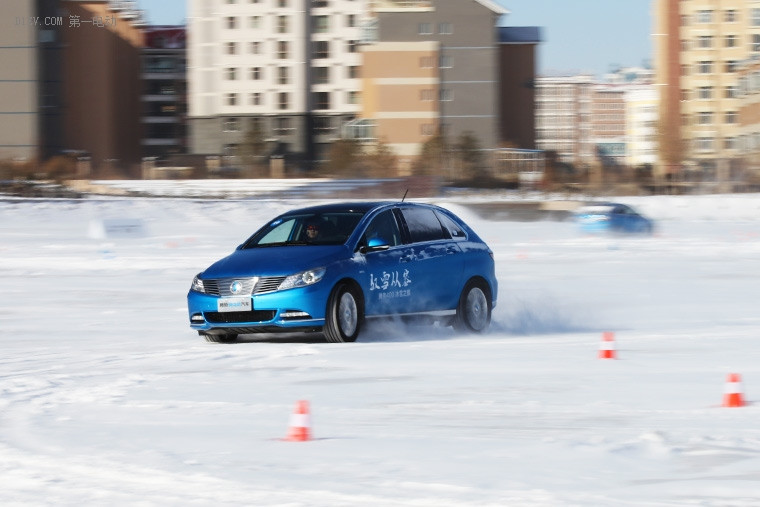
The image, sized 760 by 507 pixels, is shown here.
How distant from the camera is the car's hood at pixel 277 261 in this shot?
42.9 ft

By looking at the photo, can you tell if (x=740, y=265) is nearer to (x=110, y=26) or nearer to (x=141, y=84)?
(x=110, y=26)

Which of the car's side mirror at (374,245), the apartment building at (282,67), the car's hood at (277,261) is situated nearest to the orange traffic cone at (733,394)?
the car's hood at (277,261)

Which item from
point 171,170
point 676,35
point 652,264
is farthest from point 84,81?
point 652,264

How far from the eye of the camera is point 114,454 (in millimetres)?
7281

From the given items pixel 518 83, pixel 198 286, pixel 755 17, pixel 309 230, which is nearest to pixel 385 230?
pixel 309 230

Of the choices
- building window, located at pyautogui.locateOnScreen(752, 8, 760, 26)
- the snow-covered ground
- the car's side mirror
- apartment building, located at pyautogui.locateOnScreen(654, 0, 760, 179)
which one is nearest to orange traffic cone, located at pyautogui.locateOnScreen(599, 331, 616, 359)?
the snow-covered ground

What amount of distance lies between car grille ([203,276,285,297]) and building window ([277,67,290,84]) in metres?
95.6

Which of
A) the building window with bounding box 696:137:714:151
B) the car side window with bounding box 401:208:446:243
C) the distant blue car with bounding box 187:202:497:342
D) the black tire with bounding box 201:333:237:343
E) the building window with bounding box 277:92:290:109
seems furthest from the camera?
the building window with bounding box 696:137:714:151

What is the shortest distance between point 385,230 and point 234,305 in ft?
6.17

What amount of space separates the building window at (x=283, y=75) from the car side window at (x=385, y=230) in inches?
3731

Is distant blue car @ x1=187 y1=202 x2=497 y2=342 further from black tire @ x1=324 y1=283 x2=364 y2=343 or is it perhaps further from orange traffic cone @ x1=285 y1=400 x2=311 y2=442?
orange traffic cone @ x1=285 y1=400 x2=311 y2=442

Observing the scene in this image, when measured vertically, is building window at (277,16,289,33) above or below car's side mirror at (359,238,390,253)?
above

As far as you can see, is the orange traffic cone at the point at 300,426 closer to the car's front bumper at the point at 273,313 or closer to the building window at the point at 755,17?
the car's front bumper at the point at 273,313

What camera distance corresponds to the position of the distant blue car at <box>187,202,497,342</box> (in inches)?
514
